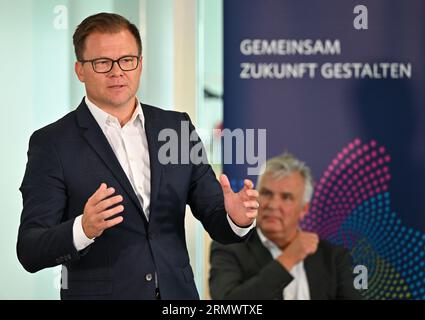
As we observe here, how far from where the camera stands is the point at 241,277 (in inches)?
161

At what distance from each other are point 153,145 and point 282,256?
71.8 inches

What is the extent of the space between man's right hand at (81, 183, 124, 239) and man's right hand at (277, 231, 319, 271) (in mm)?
2093

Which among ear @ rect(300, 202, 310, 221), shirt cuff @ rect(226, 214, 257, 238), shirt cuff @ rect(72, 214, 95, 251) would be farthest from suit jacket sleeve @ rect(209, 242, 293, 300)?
shirt cuff @ rect(72, 214, 95, 251)

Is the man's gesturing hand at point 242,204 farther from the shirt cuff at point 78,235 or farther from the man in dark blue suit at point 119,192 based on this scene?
the shirt cuff at point 78,235

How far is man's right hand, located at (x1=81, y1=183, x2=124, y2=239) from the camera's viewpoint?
6.99ft

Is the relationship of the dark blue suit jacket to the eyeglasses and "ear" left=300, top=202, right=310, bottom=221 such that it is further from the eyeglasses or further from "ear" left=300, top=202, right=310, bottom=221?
"ear" left=300, top=202, right=310, bottom=221

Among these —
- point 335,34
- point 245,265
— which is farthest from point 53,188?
point 335,34

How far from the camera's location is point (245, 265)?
4098 mm

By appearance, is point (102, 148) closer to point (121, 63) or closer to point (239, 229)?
point (121, 63)

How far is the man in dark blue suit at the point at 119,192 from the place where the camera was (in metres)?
2.33

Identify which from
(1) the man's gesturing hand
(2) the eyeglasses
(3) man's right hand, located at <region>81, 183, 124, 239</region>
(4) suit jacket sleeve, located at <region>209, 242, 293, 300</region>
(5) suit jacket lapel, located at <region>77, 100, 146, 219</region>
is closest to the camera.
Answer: (3) man's right hand, located at <region>81, 183, 124, 239</region>

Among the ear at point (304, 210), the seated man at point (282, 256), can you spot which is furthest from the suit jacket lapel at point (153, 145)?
the ear at point (304, 210)

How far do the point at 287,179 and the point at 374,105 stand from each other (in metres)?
0.61

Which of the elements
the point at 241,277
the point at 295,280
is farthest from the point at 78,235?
the point at 295,280
